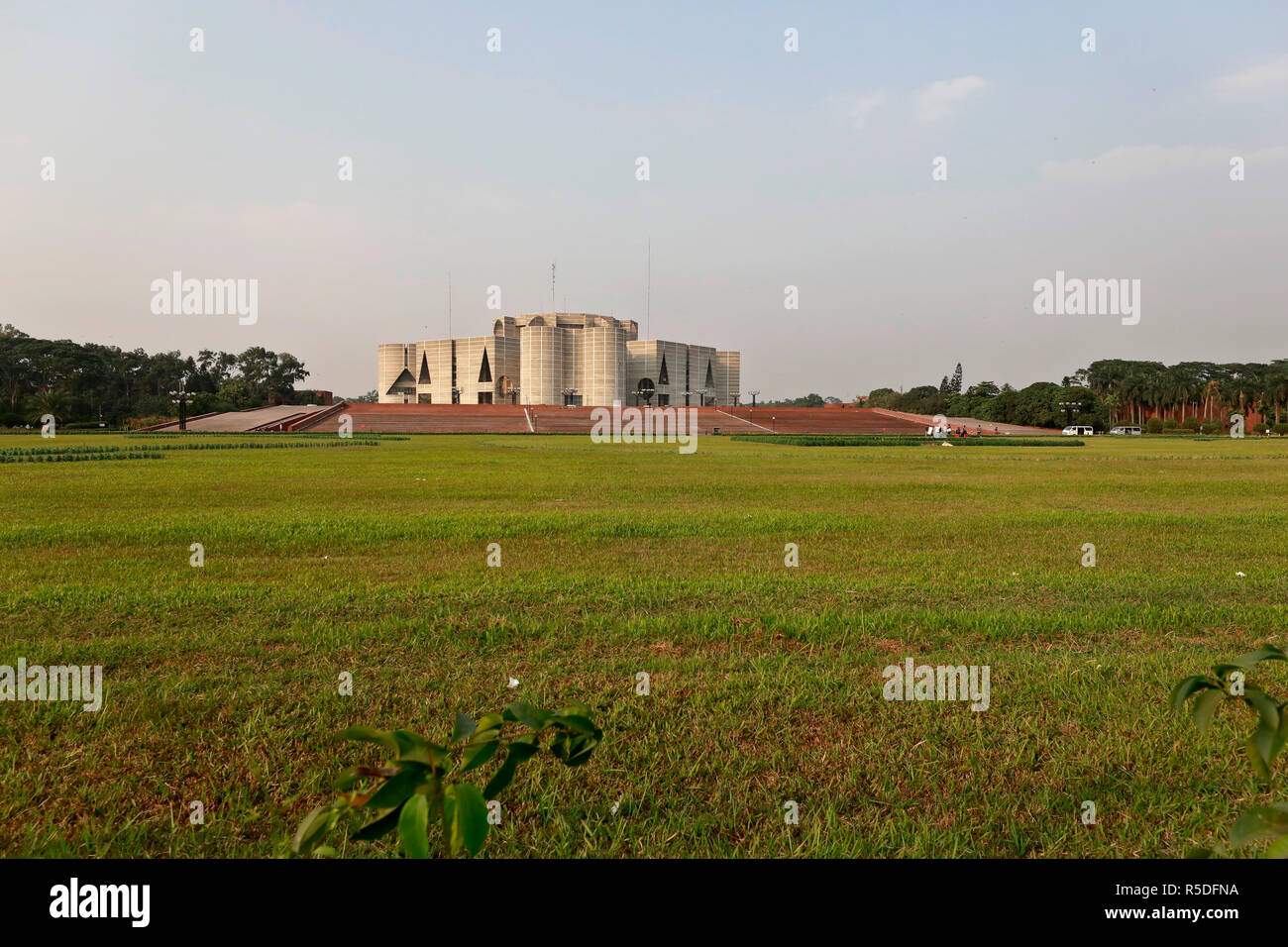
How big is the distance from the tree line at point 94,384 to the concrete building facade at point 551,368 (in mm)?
17167

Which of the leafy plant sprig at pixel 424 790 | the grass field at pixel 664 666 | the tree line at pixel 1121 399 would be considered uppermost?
the tree line at pixel 1121 399

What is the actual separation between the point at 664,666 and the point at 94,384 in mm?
75708

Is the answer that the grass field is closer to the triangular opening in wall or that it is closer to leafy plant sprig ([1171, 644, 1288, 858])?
leafy plant sprig ([1171, 644, 1288, 858])

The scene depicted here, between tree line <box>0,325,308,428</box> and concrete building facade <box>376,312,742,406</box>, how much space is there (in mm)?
17167

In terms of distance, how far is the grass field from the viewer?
2699mm

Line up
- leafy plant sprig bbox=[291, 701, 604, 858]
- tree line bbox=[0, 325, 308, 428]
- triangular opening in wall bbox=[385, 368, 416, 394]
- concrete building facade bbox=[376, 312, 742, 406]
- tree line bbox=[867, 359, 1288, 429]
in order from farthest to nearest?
triangular opening in wall bbox=[385, 368, 416, 394] < concrete building facade bbox=[376, 312, 742, 406] < tree line bbox=[867, 359, 1288, 429] < tree line bbox=[0, 325, 308, 428] < leafy plant sprig bbox=[291, 701, 604, 858]

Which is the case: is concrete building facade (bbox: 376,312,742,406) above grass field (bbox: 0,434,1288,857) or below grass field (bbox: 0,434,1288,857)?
above

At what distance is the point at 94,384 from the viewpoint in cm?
6469

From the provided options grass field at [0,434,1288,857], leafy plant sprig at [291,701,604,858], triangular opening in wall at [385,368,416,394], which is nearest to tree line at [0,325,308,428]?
triangular opening in wall at [385,368,416,394]

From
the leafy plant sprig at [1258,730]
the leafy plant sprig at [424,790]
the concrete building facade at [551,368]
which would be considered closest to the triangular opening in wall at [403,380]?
the concrete building facade at [551,368]

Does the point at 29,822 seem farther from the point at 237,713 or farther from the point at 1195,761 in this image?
the point at 1195,761

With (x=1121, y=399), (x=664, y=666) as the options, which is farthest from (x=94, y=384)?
(x=1121, y=399)

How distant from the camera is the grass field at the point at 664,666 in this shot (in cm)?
270

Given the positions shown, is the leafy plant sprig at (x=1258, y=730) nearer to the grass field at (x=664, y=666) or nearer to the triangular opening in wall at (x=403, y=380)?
the grass field at (x=664, y=666)
